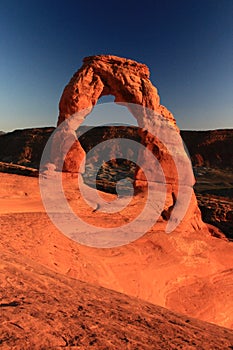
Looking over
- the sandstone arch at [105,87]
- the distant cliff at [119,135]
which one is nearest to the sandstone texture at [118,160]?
the distant cliff at [119,135]

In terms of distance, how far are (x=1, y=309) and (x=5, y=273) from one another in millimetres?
1064

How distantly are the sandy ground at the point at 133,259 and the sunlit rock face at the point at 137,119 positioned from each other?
8.18ft

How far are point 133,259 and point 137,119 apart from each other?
7733 mm

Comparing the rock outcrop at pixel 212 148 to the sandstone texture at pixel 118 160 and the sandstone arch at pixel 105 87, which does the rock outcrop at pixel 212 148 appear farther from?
the sandstone arch at pixel 105 87

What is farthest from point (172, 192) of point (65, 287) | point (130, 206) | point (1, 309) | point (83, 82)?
point (1, 309)

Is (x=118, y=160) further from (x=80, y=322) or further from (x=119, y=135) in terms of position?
(x=80, y=322)

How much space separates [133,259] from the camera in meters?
7.40

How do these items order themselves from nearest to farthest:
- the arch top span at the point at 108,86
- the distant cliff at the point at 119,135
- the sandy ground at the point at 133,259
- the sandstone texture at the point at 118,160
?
the sandy ground at the point at 133,259 → the arch top span at the point at 108,86 → the sandstone texture at the point at 118,160 → the distant cliff at the point at 119,135

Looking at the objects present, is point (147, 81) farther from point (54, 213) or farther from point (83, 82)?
point (54, 213)

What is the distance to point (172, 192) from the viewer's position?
12.5 meters

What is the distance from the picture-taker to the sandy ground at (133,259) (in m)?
5.85

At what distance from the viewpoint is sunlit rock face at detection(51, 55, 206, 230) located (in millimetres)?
12297

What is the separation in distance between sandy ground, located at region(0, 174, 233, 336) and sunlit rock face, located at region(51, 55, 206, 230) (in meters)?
2.49

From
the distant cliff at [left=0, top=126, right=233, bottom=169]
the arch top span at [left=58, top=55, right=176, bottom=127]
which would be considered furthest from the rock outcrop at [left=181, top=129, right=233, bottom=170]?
the arch top span at [left=58, top=55, right=176, bottom=127]
